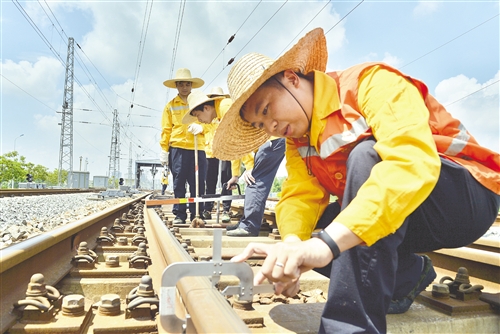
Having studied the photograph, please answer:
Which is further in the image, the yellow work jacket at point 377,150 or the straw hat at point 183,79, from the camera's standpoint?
the straw hat at point 183,79

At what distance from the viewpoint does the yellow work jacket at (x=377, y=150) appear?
1.12 meters

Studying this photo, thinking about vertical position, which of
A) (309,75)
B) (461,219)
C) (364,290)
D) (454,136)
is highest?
(309,75)

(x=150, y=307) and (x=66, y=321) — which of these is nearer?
(x=66, y=321)

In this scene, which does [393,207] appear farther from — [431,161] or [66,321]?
[66,321]

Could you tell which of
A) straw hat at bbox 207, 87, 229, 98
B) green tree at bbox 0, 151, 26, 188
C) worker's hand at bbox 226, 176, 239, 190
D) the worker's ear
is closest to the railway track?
the worker's ear

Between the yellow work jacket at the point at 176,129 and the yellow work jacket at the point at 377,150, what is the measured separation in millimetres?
4098

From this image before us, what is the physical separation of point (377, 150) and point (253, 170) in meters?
3.12

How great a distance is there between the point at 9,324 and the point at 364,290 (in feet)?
4.02

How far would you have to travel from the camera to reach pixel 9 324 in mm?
1342

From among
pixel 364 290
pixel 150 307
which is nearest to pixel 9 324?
pixel 150 307

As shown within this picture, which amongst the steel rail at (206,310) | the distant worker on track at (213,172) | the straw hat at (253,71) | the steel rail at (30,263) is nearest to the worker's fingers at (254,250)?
the steel rail at (206,310)

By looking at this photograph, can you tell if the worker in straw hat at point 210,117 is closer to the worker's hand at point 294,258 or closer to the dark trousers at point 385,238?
the dark trousers at point 385,238

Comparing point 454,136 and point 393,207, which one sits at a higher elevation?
point 454,136

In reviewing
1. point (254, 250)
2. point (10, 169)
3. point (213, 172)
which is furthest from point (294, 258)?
point (10, 169)
